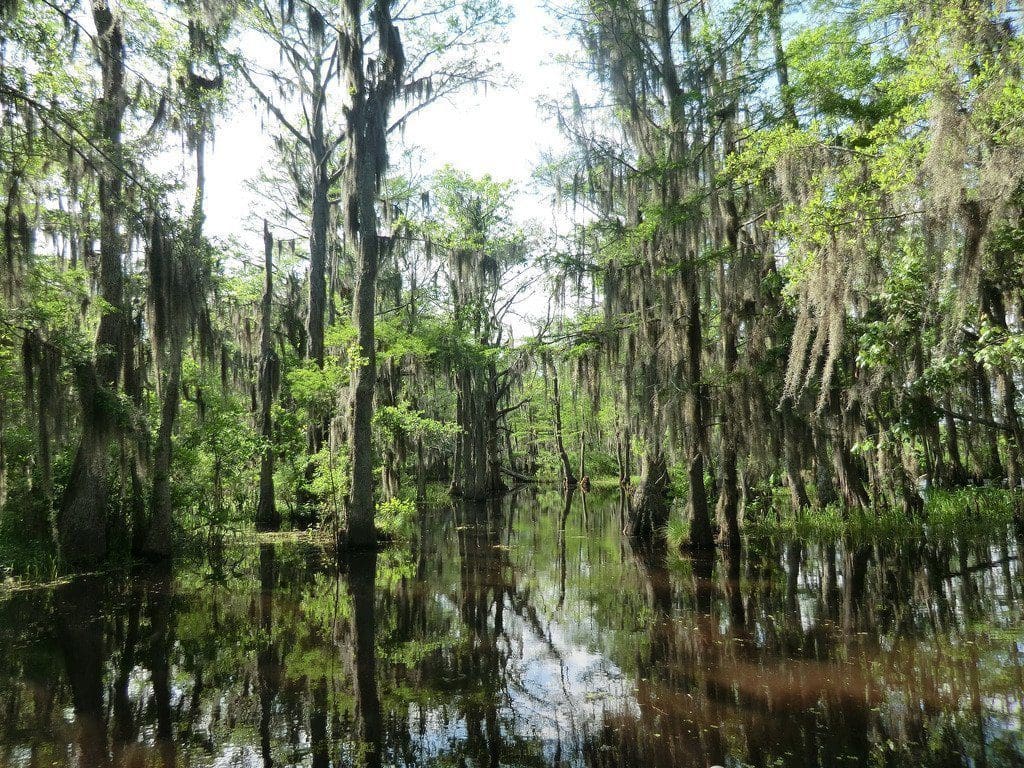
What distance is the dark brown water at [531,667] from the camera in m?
3.87

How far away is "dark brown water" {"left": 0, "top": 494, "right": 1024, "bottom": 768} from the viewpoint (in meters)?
3.87

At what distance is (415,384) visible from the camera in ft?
68.2

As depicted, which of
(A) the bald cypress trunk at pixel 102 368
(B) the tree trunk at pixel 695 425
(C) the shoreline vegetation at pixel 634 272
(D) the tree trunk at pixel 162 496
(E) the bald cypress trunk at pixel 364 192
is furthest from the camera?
(E) the bald cypress trunk at pixel 364 192

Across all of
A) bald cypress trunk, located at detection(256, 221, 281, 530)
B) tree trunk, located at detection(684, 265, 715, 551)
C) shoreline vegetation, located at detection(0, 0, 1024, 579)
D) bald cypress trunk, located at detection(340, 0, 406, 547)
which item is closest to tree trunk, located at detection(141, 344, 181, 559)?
shoreline vegetation, located at detection(0, 0, 1024, 579)

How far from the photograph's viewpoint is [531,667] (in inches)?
217

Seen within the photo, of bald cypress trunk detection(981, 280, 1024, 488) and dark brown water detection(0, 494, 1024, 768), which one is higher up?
bald cypress trunk detection(981, 280, 1024, 488)

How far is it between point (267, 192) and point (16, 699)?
1862 centimetres

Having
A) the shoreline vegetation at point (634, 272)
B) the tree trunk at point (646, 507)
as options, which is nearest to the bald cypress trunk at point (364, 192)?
the shoreline vegetation at point (634, 272)

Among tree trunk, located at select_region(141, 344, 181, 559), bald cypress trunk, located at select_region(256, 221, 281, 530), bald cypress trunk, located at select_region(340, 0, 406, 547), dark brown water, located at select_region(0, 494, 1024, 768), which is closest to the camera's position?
dark brown water, located at select_region(0, 494, 1024, 768)

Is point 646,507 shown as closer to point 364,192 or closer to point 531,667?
point 531,667

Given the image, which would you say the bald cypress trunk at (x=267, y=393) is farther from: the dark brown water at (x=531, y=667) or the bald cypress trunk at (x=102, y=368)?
the dark brown water at (x=531, y=667)

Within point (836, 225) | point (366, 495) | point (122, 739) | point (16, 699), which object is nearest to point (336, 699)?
point (122, 739)

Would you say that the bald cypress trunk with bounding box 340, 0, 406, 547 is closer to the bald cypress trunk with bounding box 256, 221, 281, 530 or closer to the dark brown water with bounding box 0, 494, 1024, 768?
the dark brown water with bounding box 0, 494, 1024, 768

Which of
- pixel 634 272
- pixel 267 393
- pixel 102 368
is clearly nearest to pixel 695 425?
pixel 634 272
